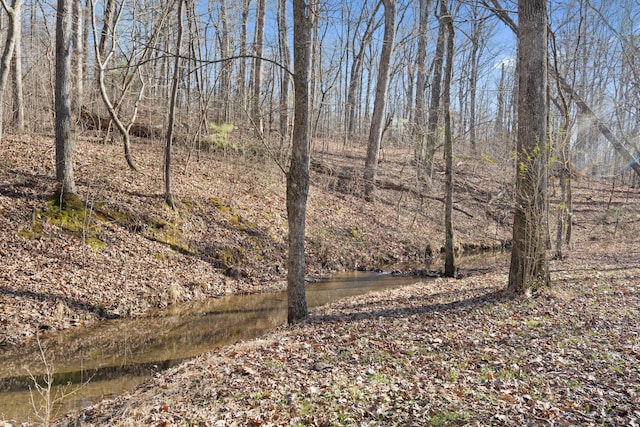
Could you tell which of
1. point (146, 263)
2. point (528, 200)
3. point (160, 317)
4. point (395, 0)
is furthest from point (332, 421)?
point (395, 0)

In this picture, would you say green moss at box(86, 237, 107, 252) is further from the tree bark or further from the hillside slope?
the tree bark

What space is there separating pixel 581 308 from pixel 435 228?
1222cm

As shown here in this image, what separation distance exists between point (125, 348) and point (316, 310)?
3674mm

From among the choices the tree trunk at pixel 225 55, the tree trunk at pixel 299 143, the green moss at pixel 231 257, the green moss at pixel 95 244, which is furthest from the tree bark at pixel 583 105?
the tree trunk at pixel 225 55

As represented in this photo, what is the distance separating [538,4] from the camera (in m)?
7.17

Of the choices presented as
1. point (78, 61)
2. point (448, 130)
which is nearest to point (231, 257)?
point (448, 130)

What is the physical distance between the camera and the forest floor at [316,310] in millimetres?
4285

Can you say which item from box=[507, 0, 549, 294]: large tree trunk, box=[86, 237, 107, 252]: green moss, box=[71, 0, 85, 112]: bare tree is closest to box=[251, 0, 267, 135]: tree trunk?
box=[71, 0, 85, 112]: bare tree

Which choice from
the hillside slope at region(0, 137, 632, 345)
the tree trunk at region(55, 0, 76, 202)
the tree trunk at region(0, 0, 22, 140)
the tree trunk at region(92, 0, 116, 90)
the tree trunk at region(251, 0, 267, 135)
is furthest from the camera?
the tree trunk at region(251, 0, 267, 135)

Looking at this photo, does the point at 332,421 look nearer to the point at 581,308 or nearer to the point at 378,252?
the point at 581,308

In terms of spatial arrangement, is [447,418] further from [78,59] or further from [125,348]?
[78,59]

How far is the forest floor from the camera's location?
4285 mm

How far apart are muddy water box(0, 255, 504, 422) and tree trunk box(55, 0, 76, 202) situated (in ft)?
14.0

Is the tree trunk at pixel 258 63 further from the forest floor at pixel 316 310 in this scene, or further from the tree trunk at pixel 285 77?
the forest floor at pixel 316 310
